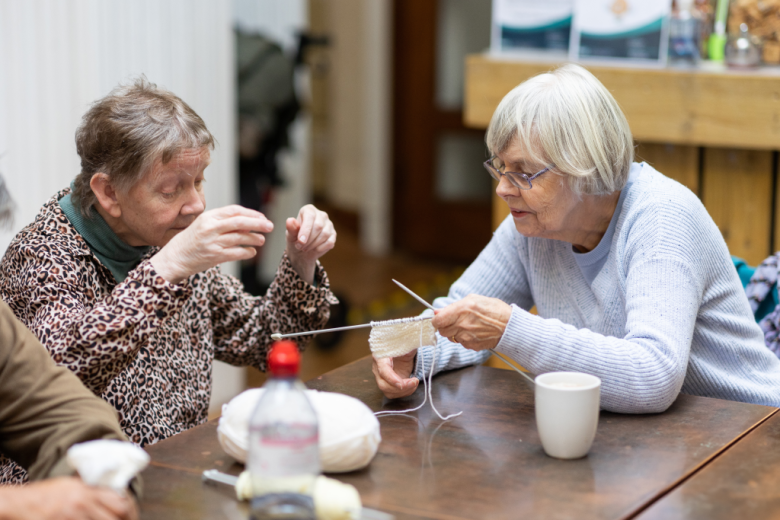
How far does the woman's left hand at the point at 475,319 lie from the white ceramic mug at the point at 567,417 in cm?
22

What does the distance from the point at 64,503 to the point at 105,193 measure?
76 cm

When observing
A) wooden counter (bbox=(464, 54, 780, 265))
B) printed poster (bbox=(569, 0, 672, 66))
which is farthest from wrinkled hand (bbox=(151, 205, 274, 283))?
printed poster (bbox=(569, 0, 672, 66))

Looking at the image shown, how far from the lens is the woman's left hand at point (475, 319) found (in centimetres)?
155

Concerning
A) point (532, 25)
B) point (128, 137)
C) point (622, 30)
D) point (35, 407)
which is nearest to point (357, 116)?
point (532, 25)

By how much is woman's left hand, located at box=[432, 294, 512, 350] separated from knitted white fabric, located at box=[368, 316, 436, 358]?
0.24 feet

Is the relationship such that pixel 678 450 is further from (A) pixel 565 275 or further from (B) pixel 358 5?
(B) pixel 358 5

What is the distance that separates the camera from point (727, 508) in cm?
118

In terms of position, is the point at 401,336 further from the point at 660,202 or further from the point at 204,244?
the point at 660,202

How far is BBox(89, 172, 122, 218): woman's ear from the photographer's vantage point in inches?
67.1

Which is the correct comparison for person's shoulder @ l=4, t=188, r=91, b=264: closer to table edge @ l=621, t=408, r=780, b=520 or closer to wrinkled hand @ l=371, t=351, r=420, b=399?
wrinkled hand @ l=371, t=351, r=420, b=399

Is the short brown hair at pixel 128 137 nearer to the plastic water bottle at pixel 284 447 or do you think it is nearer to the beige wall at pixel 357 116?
the plastic water bottle at pixel 284 447

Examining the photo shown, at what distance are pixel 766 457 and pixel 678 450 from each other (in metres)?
0.13

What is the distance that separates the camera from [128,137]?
168 cm

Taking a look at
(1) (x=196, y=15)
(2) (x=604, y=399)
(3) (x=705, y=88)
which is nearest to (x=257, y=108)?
(1) (x=196, y=15)
